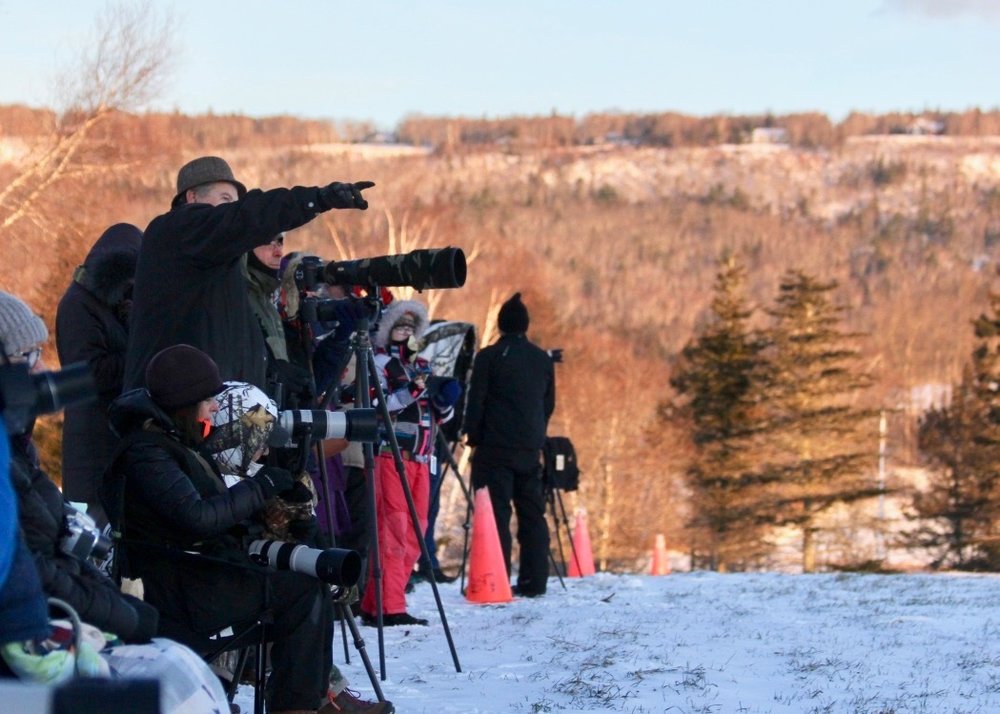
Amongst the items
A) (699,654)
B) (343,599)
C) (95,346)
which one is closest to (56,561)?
(343,599)

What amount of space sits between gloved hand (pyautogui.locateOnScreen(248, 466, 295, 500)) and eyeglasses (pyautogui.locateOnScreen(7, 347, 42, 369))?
92 centimetres

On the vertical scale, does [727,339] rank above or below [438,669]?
below

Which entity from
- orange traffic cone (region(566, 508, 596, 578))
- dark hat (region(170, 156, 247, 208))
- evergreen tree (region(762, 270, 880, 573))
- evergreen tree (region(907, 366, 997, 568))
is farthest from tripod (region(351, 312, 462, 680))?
evergreen tree (region(762, 270, 880, 573))

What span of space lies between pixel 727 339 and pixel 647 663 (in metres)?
39.2

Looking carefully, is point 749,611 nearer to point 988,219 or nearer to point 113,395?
point 113,395

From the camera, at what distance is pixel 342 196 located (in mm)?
4359

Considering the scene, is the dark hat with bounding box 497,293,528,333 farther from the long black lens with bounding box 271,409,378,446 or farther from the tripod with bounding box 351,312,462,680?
the long black lens with bounding box 271,409,378,446

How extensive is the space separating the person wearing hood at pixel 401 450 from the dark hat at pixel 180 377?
9.75 feet

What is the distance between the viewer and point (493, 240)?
55625 mm

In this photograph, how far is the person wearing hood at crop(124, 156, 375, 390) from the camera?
472 centimetres

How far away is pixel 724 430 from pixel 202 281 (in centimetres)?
3987

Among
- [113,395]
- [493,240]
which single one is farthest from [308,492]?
[493,240]

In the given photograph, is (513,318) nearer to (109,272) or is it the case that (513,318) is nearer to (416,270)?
(109,272)

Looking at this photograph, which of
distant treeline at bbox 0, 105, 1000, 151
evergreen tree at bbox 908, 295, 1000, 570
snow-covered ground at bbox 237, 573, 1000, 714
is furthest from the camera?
evergreen tree at bbox 908, 295, 1000, 570
